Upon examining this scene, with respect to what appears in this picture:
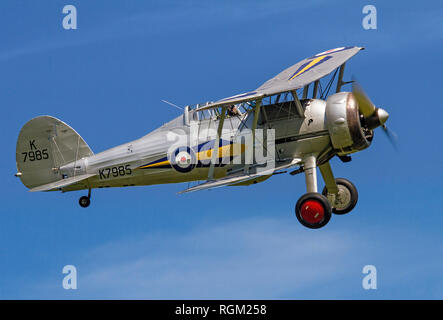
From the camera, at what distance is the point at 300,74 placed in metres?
20.8

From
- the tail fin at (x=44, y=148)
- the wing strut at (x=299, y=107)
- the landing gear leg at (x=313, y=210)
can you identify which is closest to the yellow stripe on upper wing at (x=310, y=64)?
the wing strut at (x=299, y=107)

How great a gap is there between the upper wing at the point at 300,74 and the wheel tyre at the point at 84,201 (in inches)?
189

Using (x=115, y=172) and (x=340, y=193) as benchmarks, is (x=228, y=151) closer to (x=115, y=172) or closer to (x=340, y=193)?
(x=115, y=172)

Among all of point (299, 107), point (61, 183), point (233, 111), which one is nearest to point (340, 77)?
point (299, 107)

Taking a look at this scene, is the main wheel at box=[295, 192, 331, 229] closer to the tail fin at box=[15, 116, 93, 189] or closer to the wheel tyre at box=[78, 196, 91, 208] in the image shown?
the wheel tyre at box=[78, 196, 91, 208]

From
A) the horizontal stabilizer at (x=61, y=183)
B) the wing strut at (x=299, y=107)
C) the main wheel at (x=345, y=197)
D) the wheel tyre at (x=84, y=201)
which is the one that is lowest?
the main wheel at (x=345, y=197)

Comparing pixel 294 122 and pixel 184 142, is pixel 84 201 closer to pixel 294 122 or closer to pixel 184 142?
pixel 184 142

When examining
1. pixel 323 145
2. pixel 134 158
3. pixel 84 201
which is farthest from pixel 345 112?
pixel 84 201

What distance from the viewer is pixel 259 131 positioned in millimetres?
20406

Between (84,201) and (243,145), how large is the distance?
4.75m

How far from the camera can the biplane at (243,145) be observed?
19.7m

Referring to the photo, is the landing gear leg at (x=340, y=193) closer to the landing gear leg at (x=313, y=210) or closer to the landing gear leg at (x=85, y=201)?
the landing gear leg at (x=313, y=210)

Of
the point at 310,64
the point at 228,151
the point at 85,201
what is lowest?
the point at 85,201

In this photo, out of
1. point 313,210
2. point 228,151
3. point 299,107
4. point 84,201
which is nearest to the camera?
point 313,210
